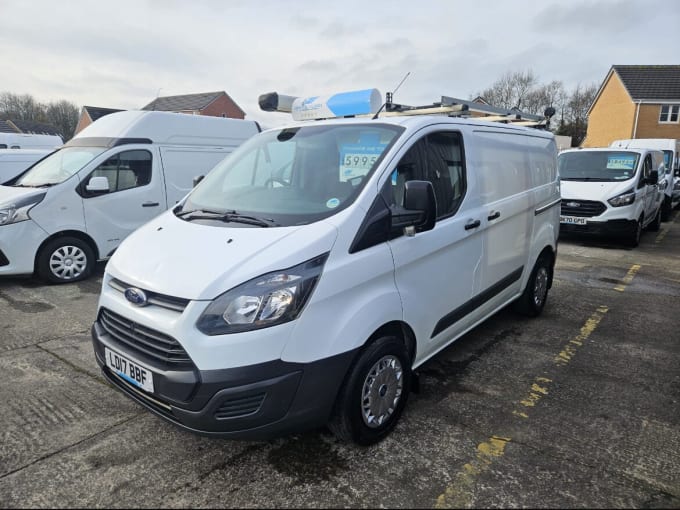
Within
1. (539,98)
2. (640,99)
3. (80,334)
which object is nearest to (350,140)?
(80,334)

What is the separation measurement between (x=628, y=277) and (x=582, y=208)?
2570 millimetres

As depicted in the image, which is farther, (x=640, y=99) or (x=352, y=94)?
(x=640, y=99)

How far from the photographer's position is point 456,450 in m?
2.73

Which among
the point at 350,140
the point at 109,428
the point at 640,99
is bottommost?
the point at 109,428

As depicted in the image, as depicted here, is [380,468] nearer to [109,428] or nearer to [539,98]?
[109,428]

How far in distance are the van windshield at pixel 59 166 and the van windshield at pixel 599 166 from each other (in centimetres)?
850

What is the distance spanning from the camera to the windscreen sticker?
9.45 m

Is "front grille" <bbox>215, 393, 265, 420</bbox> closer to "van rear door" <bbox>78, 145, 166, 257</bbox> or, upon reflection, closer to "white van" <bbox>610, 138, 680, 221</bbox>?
"van rear door" <bbox>78, 145, 166, 257</bbox>

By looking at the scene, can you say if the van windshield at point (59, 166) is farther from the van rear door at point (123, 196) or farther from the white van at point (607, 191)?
the white van at point (607, 191)

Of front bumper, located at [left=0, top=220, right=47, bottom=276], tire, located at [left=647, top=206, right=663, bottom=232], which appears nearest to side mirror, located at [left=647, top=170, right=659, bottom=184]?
tire, located at [left=647, top=206, right=663, bottom=232]

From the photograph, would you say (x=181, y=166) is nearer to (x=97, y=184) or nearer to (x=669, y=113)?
(x=97, y=184)

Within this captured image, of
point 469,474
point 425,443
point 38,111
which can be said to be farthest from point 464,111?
point 38,111

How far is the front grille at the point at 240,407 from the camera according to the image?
2195 millimetres

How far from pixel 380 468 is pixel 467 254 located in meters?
1.62
